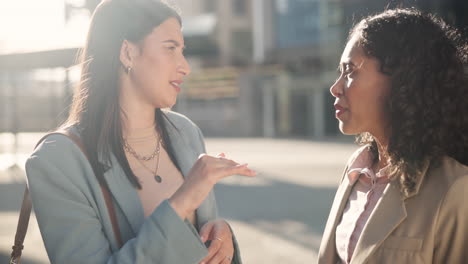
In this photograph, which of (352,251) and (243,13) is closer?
(352,251)

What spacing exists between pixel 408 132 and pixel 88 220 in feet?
3.50

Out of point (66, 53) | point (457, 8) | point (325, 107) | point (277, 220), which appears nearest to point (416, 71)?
point (277, 220)

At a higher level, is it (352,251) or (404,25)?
(404,25)

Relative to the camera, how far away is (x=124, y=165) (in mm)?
1924

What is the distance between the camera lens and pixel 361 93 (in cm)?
204

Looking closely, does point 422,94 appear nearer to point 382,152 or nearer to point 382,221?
point 382,152

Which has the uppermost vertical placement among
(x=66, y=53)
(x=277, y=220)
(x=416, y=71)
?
(x=416, y=71)

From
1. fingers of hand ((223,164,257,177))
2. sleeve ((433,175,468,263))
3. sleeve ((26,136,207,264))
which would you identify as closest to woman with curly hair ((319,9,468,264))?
sleeve ((433,175,468,263))

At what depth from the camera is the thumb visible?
6.40ft

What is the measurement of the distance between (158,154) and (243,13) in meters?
34.5

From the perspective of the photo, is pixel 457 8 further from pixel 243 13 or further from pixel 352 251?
pixel 352 251

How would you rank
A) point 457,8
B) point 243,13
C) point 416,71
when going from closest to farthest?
1. point 416,71
2. point 457,8
3. point 243,13

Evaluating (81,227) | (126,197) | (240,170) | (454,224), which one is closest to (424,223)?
(454,224)

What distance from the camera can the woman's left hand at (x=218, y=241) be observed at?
1.93 metres
